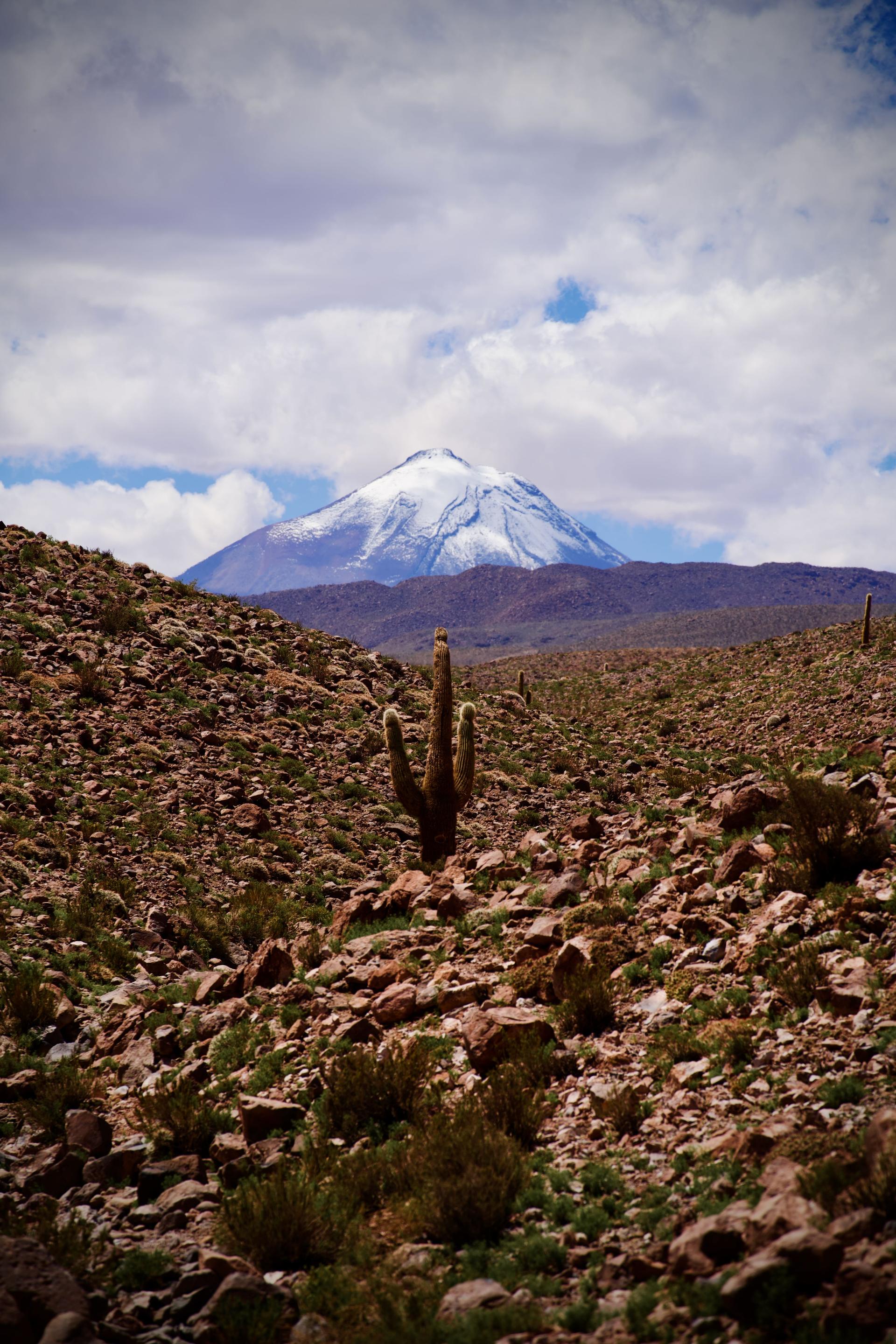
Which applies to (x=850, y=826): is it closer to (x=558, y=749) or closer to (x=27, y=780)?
(x=27, y=780)

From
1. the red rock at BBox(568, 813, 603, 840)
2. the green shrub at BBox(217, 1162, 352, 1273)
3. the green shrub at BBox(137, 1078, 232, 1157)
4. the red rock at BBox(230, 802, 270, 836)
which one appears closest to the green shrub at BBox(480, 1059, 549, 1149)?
the green shrub at BBox(217, 1162, 352, 1273)

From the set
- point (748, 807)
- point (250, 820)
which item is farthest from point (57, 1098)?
point (250, 820)

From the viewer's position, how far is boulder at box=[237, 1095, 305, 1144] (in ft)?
24.4

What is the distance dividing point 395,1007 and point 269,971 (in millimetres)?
2267

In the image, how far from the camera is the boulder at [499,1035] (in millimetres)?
7680

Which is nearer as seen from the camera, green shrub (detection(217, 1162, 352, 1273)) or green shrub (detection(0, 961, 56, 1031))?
green shrub (detection(217, 1162, 352, 1273))

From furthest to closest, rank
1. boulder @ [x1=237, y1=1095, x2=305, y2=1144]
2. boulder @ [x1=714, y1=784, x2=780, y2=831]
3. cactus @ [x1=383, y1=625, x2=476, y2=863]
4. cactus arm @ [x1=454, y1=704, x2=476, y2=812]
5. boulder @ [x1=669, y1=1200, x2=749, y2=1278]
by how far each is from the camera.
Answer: cactus arm @ [x1=454, y1=704, x2=476, y2=812] → cactus @ [x1=383, y1=625, x2=476, y2=863] → boulder @ [x1=714, y1=784, x2=780, y2=831] → boulder @ [x1=237, y1=1095, x2=305, y2=1144] → boulder @ [x1=669, y1=1200, x2=749, y2=1278]

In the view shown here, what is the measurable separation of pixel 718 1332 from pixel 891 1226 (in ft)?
3.25

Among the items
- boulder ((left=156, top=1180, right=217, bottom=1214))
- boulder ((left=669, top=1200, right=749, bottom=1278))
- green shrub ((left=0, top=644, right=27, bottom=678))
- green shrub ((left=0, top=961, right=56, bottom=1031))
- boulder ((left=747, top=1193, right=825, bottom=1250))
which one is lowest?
boulder ((left=156, top=1180, right=217, bottom=1214))

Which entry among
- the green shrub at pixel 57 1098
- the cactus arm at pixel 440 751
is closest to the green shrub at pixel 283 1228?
the green shrub at pixel 57 1098

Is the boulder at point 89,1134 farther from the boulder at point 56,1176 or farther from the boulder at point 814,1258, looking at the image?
the boulder at point 814,1258

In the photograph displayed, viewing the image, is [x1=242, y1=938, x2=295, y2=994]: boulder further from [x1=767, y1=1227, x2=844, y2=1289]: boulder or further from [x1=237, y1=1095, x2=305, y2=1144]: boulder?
[x1=767, y1=1227, x2=844, y2=1289]: boulder

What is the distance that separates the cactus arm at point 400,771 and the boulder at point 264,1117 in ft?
27.7

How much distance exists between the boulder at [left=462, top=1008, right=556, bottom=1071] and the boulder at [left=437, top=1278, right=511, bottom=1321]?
8.63 feet
